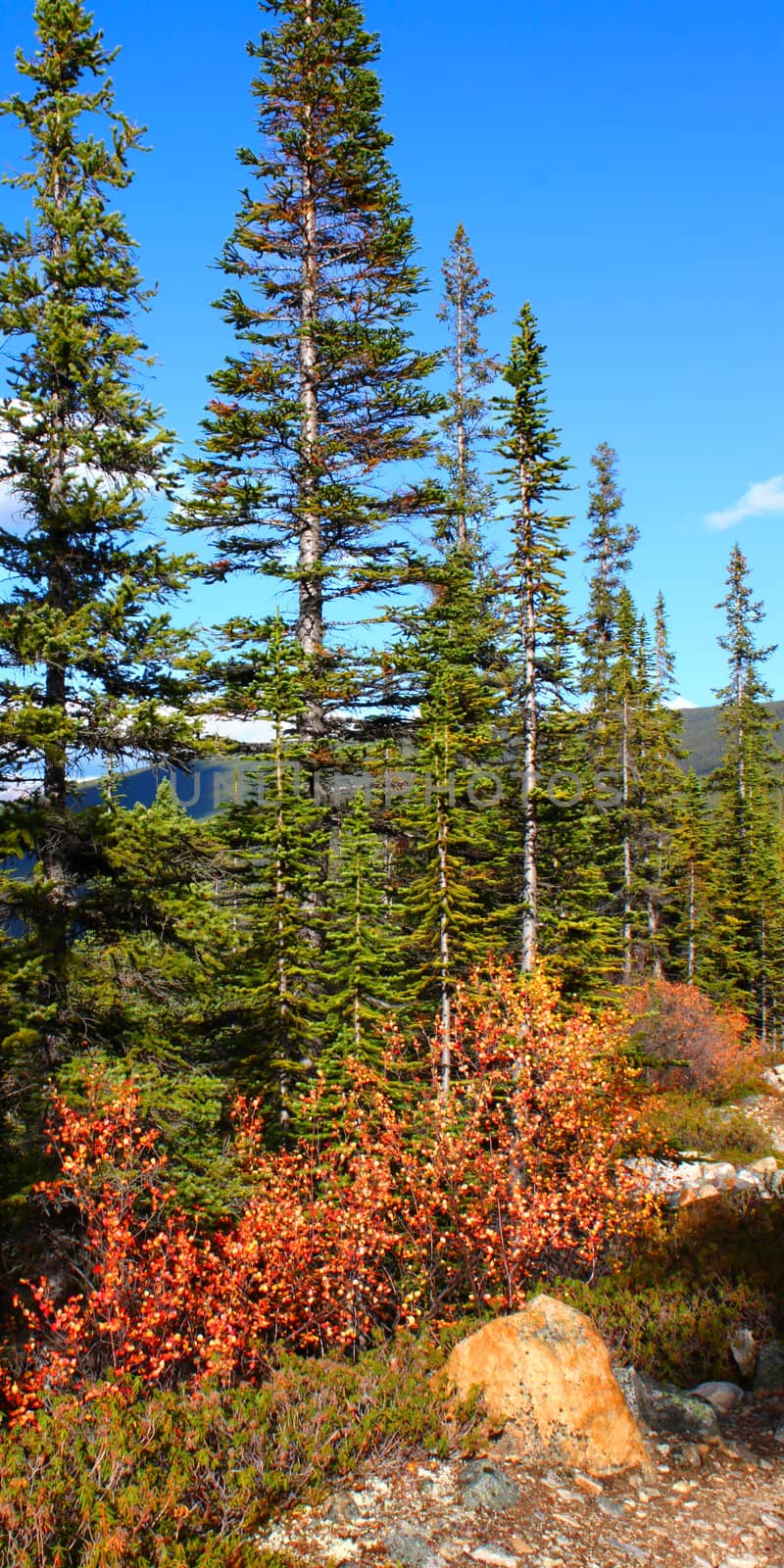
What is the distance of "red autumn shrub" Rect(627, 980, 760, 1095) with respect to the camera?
30.3 meters

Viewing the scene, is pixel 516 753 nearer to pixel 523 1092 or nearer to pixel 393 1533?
pixel 523 1092

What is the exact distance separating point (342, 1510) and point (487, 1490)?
3.20 ft

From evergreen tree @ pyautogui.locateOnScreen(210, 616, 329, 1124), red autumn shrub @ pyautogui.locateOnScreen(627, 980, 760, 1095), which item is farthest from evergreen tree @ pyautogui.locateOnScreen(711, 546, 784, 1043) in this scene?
evergreen tree @ pyautogui.locateOnScreen(210, 616, 329, 1124)

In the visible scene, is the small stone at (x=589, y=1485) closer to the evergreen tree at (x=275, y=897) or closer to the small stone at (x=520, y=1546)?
the small stone at (x=520, y=1546)

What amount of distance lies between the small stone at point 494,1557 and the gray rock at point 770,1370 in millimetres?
3751

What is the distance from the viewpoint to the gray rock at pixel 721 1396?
7934 mm

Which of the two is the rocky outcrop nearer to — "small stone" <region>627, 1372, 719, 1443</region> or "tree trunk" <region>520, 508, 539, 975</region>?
"tree trunk" <region>520, 508, 539, 975</region>

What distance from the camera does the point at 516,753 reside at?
820 inches

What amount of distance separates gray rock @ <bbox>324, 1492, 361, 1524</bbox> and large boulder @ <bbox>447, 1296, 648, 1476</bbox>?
55.9 inches

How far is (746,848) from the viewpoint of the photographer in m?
45.7

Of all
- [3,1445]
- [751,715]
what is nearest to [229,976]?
[3,1445]

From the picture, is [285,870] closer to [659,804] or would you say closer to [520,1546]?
[520,1546]

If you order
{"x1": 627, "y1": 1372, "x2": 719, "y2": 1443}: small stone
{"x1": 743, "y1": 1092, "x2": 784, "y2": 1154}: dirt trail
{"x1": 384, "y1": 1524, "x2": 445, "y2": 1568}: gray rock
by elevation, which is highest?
{"x1": 384, "y1": 1524, "x2": 445, "y2": 1568}: gray rock

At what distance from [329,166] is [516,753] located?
1324cm
